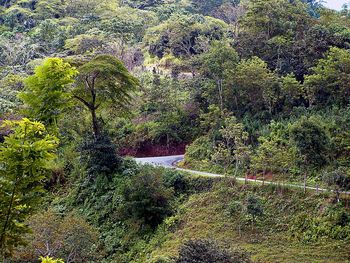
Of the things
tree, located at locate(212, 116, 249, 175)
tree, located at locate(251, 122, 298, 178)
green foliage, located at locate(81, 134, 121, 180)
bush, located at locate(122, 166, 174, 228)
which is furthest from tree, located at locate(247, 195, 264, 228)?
green foliage, located at locate(81, 134, 121, 180)

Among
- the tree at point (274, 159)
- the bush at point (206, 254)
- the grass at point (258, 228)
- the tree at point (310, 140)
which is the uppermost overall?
the tree at point (310, 140)

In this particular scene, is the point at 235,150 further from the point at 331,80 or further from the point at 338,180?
the point at 331,80

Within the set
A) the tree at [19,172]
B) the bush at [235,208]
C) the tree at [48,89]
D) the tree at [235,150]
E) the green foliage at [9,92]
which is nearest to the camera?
the tree at [19,172]

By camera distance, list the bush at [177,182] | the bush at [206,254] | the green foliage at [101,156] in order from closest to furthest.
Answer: the bush at [206,254] → the bush at [177,182] → the green foliage at [101,156]

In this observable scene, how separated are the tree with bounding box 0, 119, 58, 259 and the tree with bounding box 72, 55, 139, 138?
13.4 metres

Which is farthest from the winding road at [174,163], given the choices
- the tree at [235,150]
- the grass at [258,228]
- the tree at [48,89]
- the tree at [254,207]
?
the tree at [48,89]

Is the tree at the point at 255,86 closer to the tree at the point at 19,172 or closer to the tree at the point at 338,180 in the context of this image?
the tree at the point at 338,180

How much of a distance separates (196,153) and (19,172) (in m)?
15.9

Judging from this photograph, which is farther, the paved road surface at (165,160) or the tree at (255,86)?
the paved road surface at (165,160)

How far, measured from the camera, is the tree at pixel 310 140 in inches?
577

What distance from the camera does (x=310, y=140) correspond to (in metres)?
14.6

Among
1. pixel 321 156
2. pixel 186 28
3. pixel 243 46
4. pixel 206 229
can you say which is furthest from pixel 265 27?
pixel 206 229

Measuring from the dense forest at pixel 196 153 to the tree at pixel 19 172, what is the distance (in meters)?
0.02

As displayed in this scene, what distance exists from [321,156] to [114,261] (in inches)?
333
